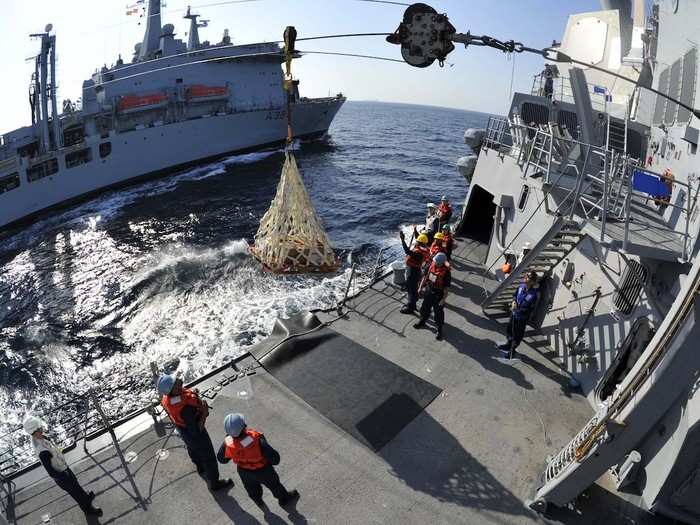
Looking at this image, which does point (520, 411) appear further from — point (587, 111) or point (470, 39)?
point (587, 111)

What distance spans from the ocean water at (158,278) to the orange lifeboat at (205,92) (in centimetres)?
737

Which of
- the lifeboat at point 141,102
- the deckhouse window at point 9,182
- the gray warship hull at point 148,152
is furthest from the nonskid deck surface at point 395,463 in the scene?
the lifeboat at point 141,102

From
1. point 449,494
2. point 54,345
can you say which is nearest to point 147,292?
point 54,345

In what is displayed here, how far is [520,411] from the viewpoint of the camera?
22.0 feet

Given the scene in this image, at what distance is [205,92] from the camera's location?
1518 inches

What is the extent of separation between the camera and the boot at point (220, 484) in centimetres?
542

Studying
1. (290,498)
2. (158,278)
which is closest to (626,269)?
(290,498)

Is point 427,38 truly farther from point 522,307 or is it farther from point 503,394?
point 503,394

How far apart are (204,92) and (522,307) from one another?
127 ft

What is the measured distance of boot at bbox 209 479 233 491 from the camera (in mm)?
5418

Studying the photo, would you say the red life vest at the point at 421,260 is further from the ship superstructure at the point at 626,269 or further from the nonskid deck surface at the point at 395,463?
the nonskid deck surface at the point at 395,463

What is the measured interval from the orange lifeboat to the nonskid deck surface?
36.7 meters

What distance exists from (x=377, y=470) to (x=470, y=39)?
212 inches

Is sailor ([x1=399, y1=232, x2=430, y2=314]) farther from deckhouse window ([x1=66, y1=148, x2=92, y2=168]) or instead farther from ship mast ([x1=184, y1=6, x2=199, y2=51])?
ship mast ([x1=184, y1=6, x2=199, y2=51])
